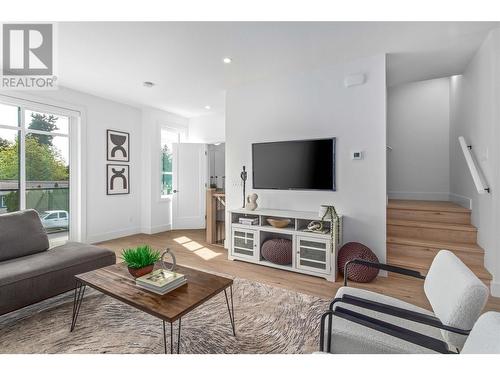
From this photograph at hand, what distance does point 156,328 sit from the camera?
194 cm

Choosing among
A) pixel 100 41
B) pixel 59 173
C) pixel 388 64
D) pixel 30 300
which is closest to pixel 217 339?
pixel 30 300

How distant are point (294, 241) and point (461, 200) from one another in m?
2.78

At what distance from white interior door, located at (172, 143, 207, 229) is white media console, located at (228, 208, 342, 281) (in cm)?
240

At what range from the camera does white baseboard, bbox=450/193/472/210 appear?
3375 mm

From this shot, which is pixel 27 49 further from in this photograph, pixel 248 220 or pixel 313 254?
pixel 313 254

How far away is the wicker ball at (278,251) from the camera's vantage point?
10.4 feet

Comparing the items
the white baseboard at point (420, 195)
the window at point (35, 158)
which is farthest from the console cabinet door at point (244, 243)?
the white baseboard at point (420, 195)

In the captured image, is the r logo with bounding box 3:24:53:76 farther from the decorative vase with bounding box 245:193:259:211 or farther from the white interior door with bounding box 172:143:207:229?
the decorative vase with bounding box 245:193:259:211

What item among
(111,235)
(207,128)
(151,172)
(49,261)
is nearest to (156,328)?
(49,261)

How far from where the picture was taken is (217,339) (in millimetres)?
1801

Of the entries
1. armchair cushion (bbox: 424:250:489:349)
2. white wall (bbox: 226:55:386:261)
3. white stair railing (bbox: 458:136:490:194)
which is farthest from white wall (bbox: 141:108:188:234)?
white stair railing (bbox: 458:136:490:194)
